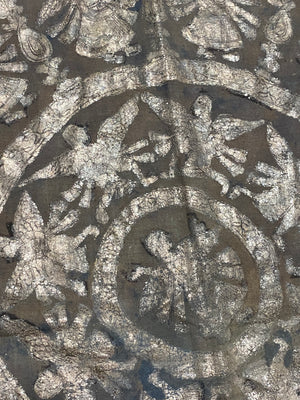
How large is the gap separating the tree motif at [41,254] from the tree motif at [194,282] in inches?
8.4

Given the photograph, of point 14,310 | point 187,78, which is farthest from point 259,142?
point 14,310

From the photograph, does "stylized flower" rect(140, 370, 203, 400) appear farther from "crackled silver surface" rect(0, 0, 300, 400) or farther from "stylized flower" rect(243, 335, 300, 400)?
"stylized flower" rect(243, 335, 300, 400)

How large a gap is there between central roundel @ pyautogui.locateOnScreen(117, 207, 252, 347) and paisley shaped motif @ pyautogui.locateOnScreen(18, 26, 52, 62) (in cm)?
73

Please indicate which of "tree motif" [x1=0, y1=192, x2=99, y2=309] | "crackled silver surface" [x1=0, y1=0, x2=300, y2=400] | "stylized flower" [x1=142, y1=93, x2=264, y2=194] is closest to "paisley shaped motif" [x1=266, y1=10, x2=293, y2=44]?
"crackled silver surface" [x1=0, y1=0, x2=300, y2=400]

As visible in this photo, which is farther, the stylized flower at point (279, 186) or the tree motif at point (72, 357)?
the stylized flower at point (279, 186)

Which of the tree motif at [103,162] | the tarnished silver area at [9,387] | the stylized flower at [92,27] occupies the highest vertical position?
the stylized flower at [92,27]

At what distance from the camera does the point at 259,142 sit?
6.33ft

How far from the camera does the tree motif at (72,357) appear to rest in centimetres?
168

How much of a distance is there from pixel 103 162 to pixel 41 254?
0.39 m

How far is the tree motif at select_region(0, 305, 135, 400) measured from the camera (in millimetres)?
1684

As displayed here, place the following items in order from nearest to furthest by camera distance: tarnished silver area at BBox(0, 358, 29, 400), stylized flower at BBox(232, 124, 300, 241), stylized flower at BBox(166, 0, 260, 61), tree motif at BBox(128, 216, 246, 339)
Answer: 1. tarnished silver area at BBox(0, 358, 29, 400)
2. tree motif at BBox(128, 216, 246, 339)
3. stylized flower at BBox(232, 124, 300, 241)
4. stylized flower at BBox(166, 0, 260, 61)

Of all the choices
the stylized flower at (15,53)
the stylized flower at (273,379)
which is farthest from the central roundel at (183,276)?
the stylized flower at (15,53)

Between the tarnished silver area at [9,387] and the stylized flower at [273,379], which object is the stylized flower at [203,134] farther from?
the tarnished silver area at [9,387]

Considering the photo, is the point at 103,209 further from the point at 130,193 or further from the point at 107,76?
the point at 107,76
